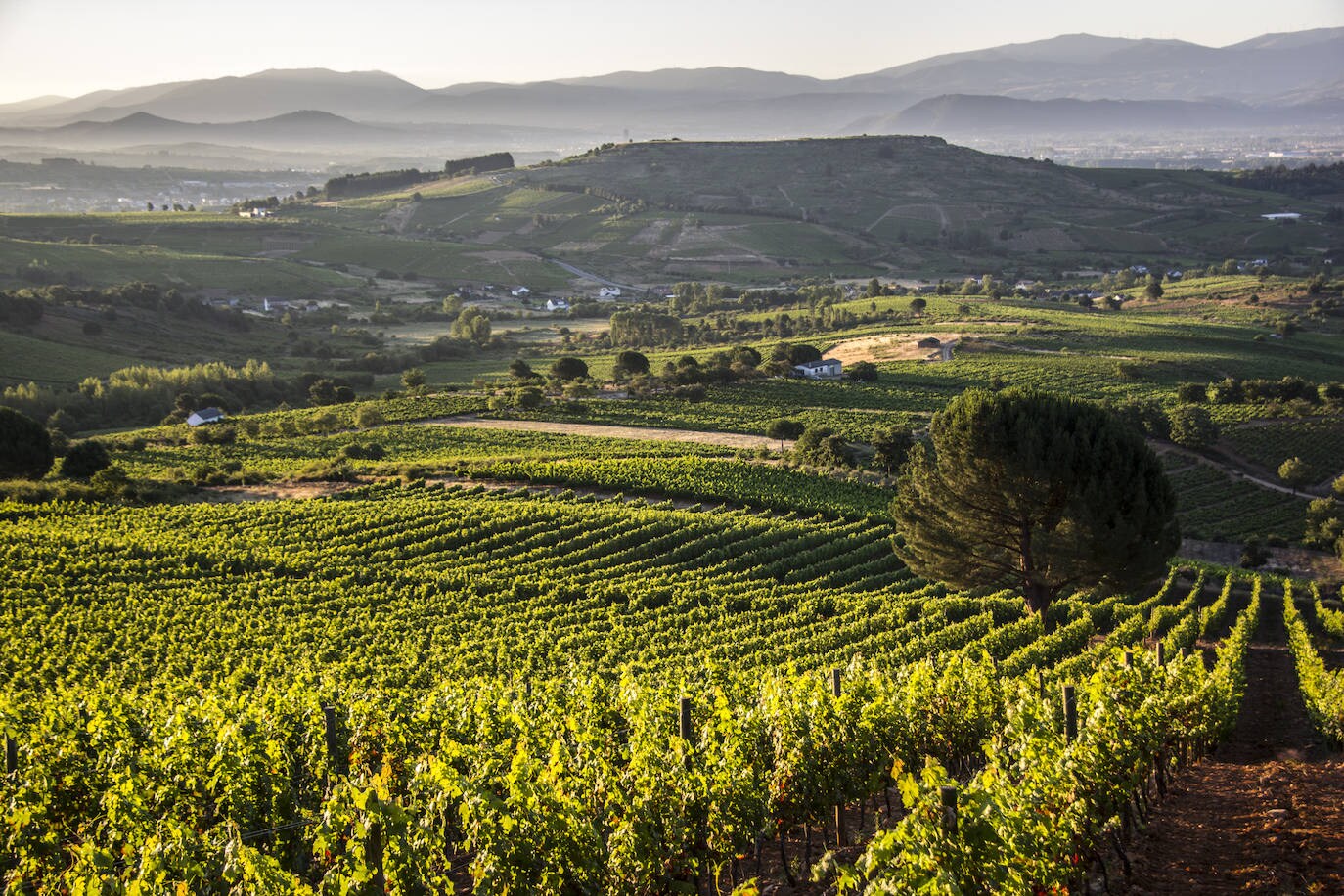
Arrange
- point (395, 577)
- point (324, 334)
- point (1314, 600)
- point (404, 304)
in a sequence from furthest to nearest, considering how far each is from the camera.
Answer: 1. point (404, 304)
2. point (324, 334)
3. point (1314, 600)
4. point (395, 577)

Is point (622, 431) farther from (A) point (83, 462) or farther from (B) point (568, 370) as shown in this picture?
(A) point (83, 462)

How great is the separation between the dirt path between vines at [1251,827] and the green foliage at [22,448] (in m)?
62.2

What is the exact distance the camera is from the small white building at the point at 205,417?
278ft

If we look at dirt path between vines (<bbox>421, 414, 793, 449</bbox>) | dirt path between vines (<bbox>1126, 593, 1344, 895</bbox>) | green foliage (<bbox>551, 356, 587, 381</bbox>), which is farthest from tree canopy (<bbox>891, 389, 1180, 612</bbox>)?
green foliage (<bbox>551, 356, 587, 381</bbox>)

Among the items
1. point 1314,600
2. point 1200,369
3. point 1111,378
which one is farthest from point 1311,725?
point 1200,369

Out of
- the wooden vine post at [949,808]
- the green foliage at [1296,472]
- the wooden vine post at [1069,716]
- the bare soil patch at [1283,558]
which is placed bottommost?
the bare soil patch at [1283,558]

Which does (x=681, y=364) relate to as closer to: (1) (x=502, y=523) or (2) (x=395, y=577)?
(1) (x=502, y=523)

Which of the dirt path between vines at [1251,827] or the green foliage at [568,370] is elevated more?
the dirt path between vines at [1251,827]

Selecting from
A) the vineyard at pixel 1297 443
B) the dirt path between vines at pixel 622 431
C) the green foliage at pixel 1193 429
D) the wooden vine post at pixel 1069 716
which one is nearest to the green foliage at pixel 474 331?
the dirt path between vines at pixel 622 431

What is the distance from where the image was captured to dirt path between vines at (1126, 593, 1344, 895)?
11.7 meters

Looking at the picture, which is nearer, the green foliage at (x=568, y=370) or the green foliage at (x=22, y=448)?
the green foliage at (x=22, y=448)

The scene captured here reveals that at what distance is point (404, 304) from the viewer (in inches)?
6816

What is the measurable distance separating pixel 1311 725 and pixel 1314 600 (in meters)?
25.0

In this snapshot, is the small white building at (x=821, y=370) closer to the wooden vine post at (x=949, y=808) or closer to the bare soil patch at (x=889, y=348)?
the bare soil patch at (x=889, y=348)
